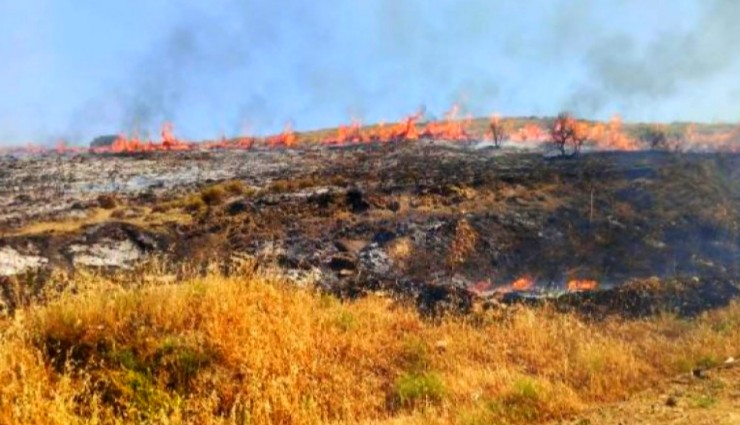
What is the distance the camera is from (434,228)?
21.4m

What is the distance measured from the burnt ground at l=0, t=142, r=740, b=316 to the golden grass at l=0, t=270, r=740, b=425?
3.26 metres

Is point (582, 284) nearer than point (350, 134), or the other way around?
point (582, 284)

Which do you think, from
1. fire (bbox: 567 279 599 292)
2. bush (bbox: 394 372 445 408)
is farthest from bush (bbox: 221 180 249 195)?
bush (bbox: 394 372 445 408)

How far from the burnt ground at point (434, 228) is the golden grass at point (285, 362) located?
326 centimetres

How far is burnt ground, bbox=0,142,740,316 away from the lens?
56.5 feet

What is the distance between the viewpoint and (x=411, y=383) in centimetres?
916

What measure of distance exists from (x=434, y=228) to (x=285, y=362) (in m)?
12.8

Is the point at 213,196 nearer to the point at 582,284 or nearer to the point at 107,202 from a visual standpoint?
the point at 107,202

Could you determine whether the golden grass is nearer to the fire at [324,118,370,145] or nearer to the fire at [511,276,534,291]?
the fire at [511,276,534,291]

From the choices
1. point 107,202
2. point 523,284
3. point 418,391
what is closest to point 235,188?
point 107,202

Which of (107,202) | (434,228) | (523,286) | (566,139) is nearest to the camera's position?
(523,286)

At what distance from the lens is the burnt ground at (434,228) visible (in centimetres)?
1722

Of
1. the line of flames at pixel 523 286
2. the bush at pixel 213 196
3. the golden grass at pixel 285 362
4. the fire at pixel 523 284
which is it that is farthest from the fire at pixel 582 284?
the bush at pixel 213 196

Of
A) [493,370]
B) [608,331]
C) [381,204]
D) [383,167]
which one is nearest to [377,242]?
[381,204]
